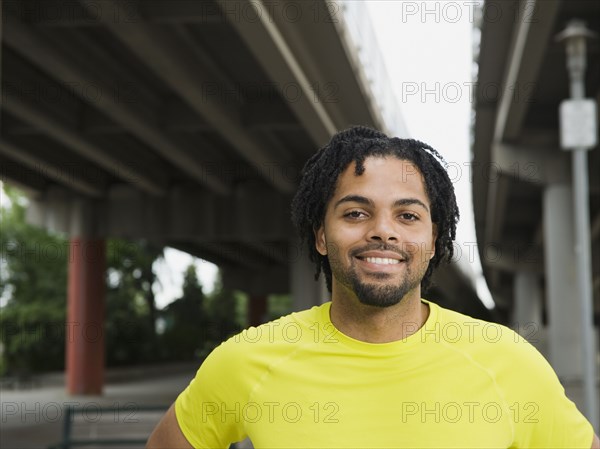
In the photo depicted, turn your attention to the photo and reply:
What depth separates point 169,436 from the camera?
273 centimetres

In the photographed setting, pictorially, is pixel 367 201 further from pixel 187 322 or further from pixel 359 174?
pixel 187 322

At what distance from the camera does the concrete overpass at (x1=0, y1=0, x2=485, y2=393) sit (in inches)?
514

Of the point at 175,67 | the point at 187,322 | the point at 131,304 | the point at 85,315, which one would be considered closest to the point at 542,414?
the point at 175,67

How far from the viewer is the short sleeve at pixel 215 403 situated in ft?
8.75

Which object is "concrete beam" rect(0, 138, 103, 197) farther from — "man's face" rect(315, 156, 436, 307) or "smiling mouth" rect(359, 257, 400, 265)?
"smiling mouth" rect(359, 257, 400, 265)

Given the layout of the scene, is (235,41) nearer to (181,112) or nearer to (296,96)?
(296,96)

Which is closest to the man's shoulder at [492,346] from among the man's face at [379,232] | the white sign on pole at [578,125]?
the man's face at [379,232]

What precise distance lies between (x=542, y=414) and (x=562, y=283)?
23.3 m

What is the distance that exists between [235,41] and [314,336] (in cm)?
1261

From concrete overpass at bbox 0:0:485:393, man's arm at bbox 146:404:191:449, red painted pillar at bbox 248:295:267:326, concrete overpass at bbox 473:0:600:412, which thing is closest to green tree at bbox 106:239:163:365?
red painted pillar at bbox 248:295:267:326

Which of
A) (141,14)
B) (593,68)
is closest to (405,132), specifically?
(593,68)

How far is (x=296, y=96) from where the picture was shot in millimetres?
15422

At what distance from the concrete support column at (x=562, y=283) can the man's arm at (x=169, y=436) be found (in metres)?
22.1

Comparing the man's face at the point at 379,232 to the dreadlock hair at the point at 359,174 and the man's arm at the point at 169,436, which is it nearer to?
the dreadlock hair at the point at 359,174
